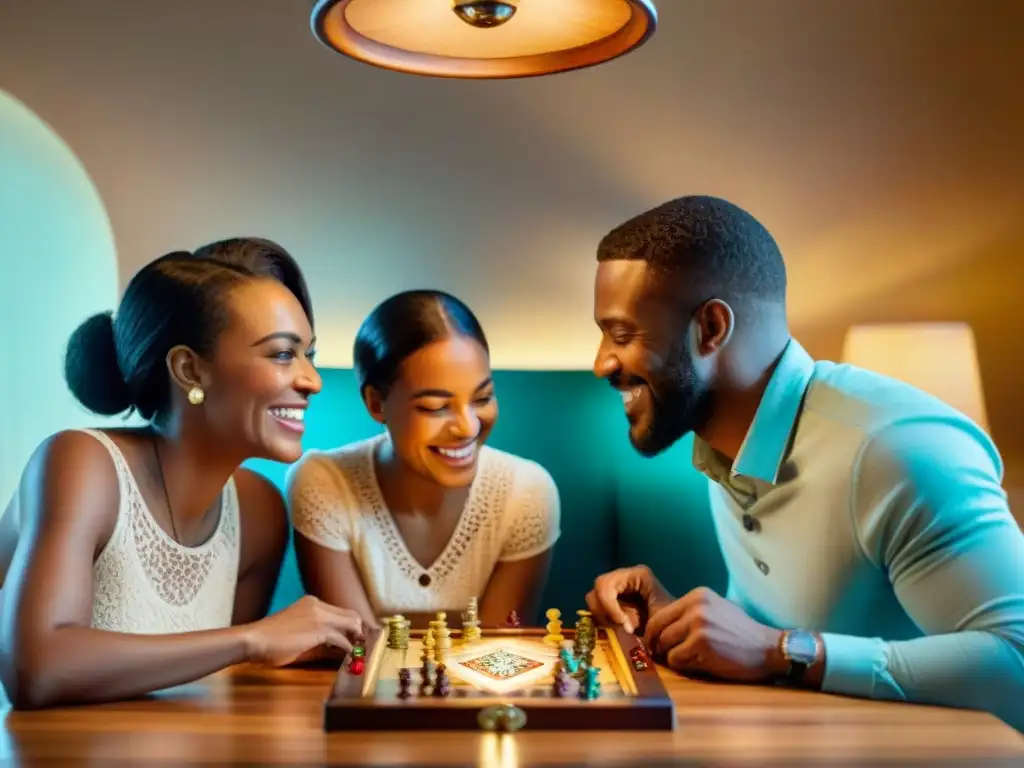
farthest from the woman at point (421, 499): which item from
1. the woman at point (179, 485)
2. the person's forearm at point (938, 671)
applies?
the person's forearm at point (938, 671)

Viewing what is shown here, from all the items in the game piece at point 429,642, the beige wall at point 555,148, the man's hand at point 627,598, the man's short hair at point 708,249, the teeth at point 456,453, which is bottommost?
the game piece at point 429,642

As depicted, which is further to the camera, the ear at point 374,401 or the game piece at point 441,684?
the ear at point 374,401

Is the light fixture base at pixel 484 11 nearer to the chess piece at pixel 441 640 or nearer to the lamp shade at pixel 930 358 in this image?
the chess piece at pixel 441 640

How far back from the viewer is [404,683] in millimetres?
1395

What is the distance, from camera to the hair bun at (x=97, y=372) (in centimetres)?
188

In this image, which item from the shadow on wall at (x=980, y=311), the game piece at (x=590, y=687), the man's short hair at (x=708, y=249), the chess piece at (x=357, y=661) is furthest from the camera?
the shadow on wall at (x=980, y=311)

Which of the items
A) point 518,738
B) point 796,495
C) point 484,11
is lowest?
point 518,738

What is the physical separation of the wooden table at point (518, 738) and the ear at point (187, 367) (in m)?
0.52

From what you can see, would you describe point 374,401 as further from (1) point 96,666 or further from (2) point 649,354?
(1) point 96,666

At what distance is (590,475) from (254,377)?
94 cm

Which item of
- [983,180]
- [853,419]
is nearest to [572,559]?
[853,419]

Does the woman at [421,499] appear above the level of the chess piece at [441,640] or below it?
above

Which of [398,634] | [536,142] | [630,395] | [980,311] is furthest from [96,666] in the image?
[980,311]

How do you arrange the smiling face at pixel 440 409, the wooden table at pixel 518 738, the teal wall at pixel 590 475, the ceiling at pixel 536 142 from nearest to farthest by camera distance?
the wooden table at pixel 518 738 < the smiling face at pixel 440 409 < the teal wall at pixel 590 475 < the ceiling at pixel 536 142
